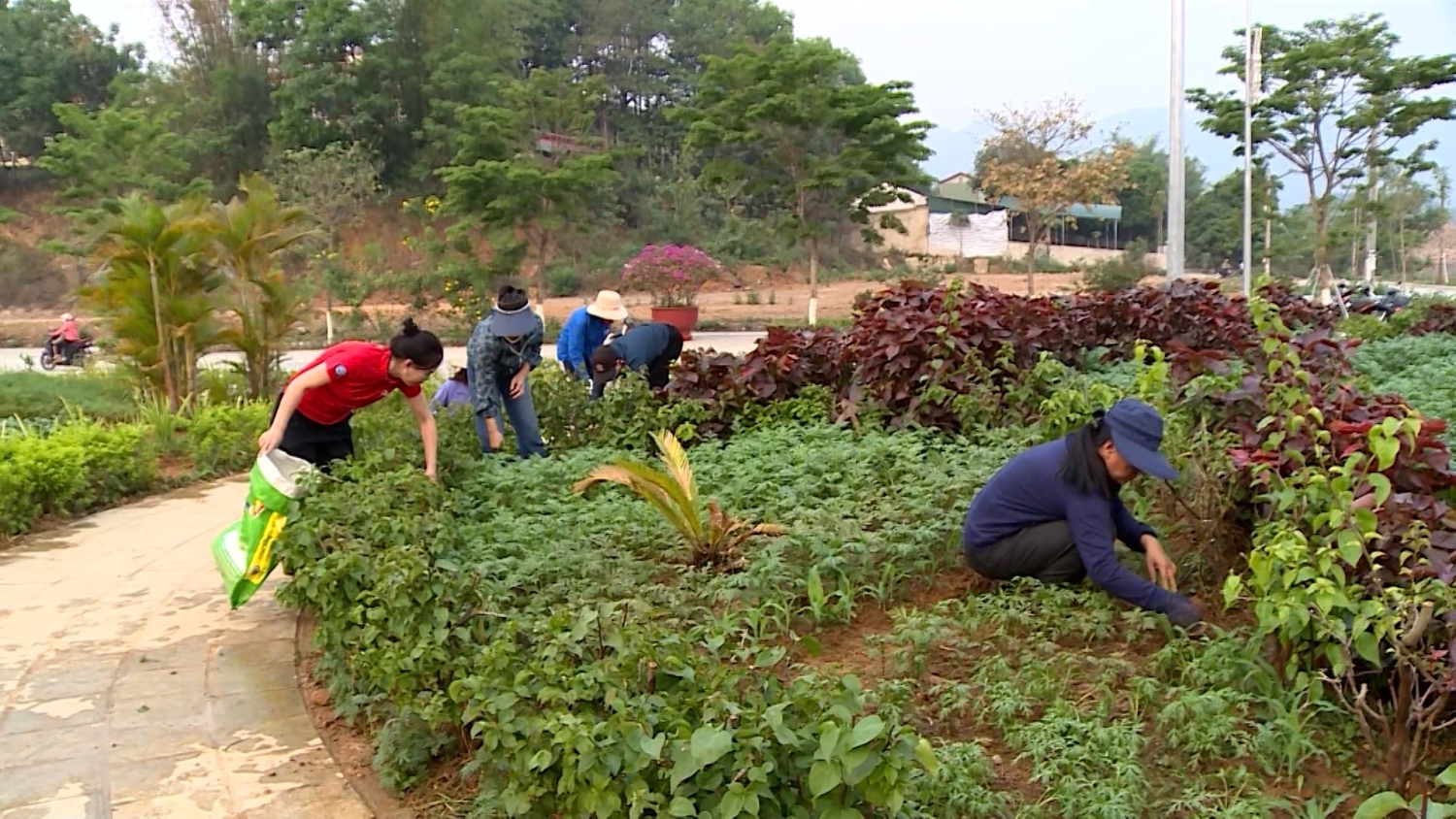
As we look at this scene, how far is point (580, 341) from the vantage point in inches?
295

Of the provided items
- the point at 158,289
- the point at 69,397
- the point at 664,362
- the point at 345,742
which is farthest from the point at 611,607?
the point at 69,397

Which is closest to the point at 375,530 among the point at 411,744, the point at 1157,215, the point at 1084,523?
the point at 411,744

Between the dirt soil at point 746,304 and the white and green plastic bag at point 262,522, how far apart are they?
18.7m

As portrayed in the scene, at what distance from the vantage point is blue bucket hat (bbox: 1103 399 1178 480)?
344 cm

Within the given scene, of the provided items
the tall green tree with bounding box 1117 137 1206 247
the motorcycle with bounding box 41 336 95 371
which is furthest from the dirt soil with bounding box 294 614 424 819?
the tall green tree with bounding box 1117 137 1206 247

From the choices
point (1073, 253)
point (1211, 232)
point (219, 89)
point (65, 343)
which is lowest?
point (65, 343)

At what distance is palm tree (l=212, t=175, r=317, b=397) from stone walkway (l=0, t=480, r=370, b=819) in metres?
4.07

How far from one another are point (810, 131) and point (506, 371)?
1951 cm

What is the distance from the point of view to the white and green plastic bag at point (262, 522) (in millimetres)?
4152

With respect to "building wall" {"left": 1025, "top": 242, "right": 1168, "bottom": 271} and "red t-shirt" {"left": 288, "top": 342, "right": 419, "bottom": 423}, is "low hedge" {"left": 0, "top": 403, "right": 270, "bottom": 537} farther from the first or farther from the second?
"building wall" {"left": 1025, "top": 242, "right": 1168, "bottom": 271}

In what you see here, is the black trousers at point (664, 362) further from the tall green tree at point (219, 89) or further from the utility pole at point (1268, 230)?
the tall green tree at point (219, 89)

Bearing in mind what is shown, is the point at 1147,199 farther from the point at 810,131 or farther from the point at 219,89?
the point at 219,89

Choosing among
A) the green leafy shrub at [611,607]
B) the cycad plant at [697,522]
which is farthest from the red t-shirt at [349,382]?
the cycad plant at [697,522]

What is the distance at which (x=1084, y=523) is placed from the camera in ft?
12.1
